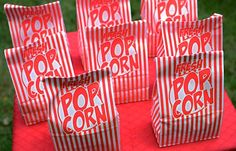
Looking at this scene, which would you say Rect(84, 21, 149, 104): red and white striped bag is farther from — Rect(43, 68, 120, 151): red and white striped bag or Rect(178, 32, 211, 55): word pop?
Rect(43, 68, 120, 151): red and white striped bag

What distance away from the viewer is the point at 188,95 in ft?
9.86

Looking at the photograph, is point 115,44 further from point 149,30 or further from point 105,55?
point 149,30

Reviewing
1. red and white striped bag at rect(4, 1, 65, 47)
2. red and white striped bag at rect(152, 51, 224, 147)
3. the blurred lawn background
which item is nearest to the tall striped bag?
red and white striped bag at rect(152, 51, 224, 147)

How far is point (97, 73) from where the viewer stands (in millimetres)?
2854

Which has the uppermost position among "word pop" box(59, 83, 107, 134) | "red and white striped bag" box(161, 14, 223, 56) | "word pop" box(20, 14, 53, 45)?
"word pop" box(20, 14, 53, 45)

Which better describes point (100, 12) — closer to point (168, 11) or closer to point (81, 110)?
point (168, 11)

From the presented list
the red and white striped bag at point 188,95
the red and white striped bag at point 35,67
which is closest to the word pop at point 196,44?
the red and white striped bag at point 188,95

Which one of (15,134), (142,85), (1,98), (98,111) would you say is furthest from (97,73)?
(1,98)

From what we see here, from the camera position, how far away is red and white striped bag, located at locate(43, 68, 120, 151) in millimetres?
2846

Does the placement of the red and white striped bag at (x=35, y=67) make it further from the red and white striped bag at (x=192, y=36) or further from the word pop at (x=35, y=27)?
the red and white striped bag at (x=192, y=36)

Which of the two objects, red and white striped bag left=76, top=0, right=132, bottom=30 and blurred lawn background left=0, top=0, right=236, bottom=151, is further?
blurred lawn background left=0, top=0, right=236, bottom=151

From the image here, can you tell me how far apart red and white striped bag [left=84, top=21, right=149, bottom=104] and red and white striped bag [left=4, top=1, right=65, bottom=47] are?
19.9 inches

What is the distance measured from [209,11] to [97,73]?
3070 millimetres

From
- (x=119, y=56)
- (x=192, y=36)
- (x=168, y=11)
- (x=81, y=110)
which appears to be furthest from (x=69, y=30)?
(x=81, y=110)
